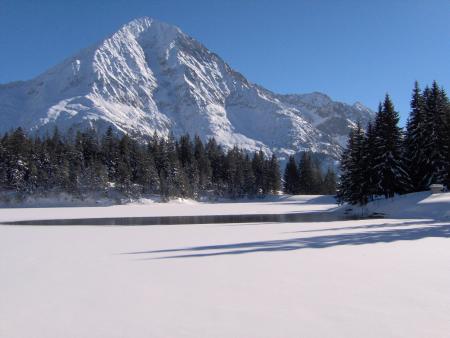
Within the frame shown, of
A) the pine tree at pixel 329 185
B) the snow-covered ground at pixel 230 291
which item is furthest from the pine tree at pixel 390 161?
the pine tree at pixel 329 185

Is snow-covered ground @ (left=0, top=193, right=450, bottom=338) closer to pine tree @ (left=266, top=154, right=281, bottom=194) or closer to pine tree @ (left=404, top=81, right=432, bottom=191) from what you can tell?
pine tree @ (left=404, top=81, right=432, bottom=191)

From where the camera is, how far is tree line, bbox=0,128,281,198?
83.3 m

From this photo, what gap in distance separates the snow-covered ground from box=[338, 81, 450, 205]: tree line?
32592mm

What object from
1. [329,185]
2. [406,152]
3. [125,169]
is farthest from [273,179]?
[406,152]

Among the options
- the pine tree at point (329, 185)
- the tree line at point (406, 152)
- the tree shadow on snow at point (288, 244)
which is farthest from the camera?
the pine tree at point (329, 185)

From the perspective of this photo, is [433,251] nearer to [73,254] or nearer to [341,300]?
[341,300]

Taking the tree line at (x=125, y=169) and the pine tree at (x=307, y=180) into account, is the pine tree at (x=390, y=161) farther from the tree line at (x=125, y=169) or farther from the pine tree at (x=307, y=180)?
the pine tree at (x=307, y=180)

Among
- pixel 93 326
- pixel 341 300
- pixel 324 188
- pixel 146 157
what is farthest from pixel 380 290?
pixel 324 188

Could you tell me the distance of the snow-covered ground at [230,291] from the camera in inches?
270

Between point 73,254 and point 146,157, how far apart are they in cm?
8371

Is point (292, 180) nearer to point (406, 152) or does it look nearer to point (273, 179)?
point (273, 179)

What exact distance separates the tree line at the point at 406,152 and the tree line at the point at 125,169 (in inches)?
1968

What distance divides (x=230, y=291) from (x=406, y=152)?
46.5 meters

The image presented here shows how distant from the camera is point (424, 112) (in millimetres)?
49375
